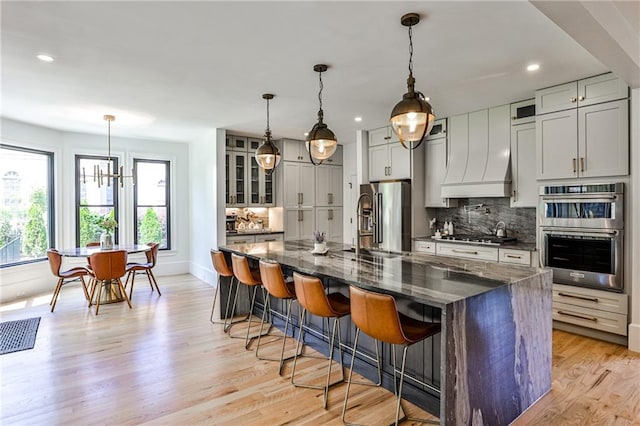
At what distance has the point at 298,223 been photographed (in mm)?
7043

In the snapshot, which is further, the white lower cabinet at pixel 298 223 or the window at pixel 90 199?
the white lower cabinet at pixel 298 223

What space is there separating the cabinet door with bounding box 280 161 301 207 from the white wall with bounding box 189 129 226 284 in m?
1.27

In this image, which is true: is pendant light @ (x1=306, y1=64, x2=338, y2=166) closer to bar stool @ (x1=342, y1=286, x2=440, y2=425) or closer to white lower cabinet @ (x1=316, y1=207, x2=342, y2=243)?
bar stool @ (x1=342, y1=286, x2=440, y2=425)

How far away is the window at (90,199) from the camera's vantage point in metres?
6.40

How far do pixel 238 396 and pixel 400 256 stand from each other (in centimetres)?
175

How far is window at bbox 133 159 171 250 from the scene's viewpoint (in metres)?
6.97

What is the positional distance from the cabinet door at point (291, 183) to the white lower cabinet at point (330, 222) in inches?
23.5

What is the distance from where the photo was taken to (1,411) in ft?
8.07

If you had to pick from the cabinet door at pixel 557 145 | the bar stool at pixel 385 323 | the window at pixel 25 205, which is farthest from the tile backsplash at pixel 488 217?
the window at pixel 25 205

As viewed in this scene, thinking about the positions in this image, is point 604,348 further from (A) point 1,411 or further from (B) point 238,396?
(A) point 1,411

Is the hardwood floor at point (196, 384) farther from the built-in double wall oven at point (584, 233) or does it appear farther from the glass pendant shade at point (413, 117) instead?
the glass pendant shade at point (413, 117)

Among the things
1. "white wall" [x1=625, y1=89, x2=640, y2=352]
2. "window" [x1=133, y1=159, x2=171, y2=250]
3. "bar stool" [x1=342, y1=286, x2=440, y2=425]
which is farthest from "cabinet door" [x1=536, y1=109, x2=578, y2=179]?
"window" [x1=133, y1=159, x2=171, y2=250]

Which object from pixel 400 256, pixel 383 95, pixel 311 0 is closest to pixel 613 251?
pixel 400 256

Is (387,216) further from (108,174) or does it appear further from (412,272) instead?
(108,174)
